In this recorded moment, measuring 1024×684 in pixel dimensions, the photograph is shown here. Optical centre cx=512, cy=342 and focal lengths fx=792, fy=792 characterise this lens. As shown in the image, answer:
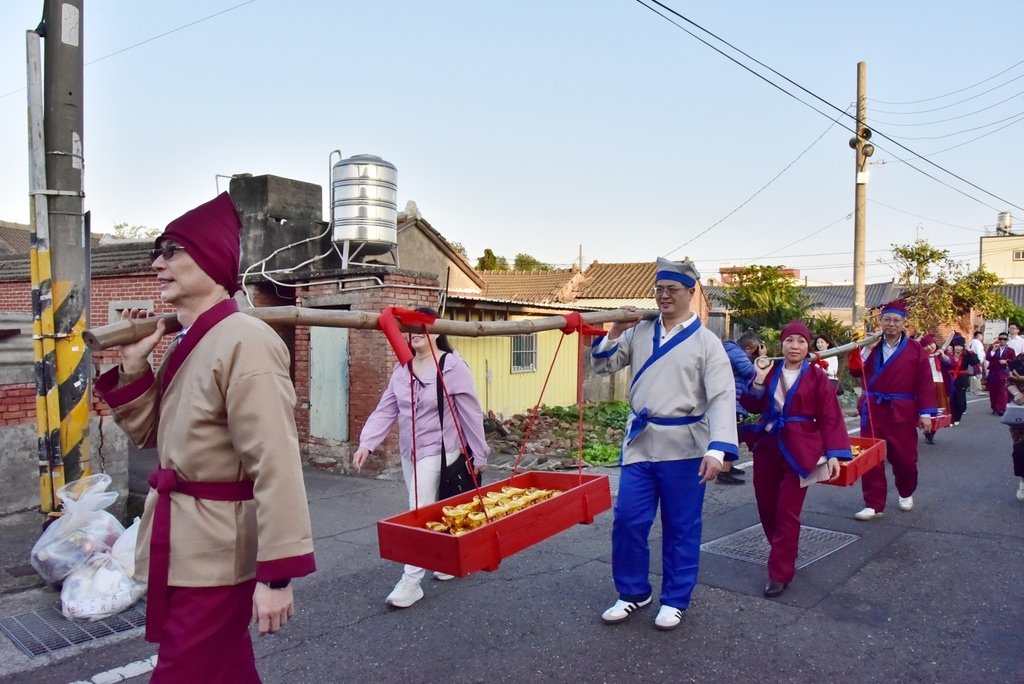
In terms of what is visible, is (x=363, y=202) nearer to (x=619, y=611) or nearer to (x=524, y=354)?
(x=524, y=354)

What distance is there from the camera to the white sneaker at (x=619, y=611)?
15.3ft

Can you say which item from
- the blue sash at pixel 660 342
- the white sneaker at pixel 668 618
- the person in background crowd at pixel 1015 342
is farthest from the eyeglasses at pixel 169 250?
the person in background crowd at pixel 1015 342

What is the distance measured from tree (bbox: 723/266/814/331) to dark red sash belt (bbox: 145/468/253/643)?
20.1m

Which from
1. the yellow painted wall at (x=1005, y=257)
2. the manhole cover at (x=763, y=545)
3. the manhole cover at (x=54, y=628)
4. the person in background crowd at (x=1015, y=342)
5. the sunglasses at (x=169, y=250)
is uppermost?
the yellow painted wall at (x=1005, y=257)

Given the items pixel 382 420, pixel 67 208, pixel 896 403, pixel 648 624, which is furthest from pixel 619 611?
pixel 67 208

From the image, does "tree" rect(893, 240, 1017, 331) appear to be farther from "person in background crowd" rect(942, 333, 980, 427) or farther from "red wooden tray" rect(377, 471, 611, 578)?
"red wooden tray" rect(377, 471, 611, 578)

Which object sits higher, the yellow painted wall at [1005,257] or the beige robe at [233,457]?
the yellow painted wall at [1005,257]

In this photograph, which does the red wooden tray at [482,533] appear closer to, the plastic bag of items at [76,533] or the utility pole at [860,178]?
the plastic bag of items at [76,533]

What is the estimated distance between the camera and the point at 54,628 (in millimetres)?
4715

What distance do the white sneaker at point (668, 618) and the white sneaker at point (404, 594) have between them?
1.52m

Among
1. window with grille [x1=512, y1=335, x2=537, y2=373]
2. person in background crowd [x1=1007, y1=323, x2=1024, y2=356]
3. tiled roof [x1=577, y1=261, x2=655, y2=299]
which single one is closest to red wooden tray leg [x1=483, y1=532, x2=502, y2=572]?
window with grille [x1=512, y1=335, x2=537, y2=373]

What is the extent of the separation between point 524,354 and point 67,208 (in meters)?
9.59

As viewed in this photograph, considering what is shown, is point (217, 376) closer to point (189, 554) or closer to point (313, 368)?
point (189, 554)

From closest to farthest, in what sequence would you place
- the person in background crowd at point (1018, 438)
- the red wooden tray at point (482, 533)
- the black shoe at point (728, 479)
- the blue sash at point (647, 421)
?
1. the red wooden tray at point (482, 533)
2. the blue sash at point (647, 421)
3. the person in background crowd at point (1018, 438)
4. the black shoe at point (728, 479)
